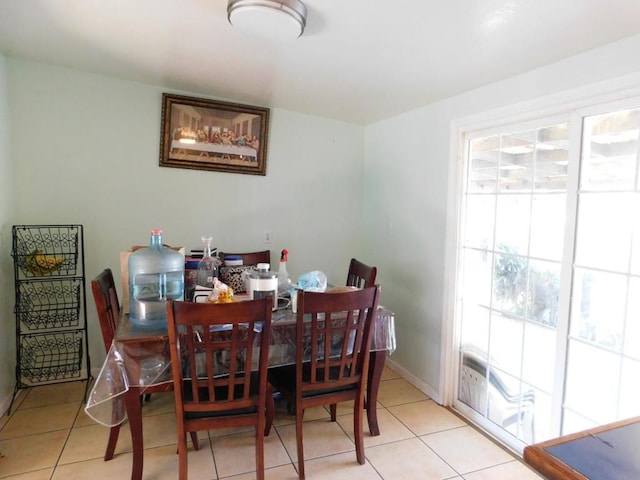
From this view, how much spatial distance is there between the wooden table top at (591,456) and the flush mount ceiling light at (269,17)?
1.63m

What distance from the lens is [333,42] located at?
1892 millimetres

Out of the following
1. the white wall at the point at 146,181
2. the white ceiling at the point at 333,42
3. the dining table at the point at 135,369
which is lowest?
the dining table at the point at 135,369

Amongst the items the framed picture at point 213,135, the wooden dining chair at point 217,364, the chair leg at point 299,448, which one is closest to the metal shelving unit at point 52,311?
the framed picture at point 213,135

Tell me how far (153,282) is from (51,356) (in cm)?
143

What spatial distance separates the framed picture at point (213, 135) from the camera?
9.32ft

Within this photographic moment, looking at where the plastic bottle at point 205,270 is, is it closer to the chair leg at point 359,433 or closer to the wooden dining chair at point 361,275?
the wooden dining chair at point 361,275

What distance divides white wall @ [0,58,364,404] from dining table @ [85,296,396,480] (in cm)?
113

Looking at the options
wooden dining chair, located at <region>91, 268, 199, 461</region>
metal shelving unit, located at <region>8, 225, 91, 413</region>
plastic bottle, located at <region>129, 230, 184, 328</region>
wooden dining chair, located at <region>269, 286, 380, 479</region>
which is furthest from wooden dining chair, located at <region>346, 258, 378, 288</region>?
metal shelving unit, located at <region>8, 225, 91, 413</region>

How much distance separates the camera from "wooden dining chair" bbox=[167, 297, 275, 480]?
1558 mm

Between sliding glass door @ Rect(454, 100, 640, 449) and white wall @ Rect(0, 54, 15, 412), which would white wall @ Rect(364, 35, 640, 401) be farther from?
white wall @ Rect(0, 54, 15, 412)

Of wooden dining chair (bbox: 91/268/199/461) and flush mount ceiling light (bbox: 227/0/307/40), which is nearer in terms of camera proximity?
flush mount ceiling light (bbox: 227/0/307/40)

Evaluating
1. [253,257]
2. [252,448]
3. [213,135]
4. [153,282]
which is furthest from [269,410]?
[213,135]

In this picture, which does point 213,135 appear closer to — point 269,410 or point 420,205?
point 420,205

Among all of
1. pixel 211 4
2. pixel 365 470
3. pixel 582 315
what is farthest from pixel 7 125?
pixel 582 315
